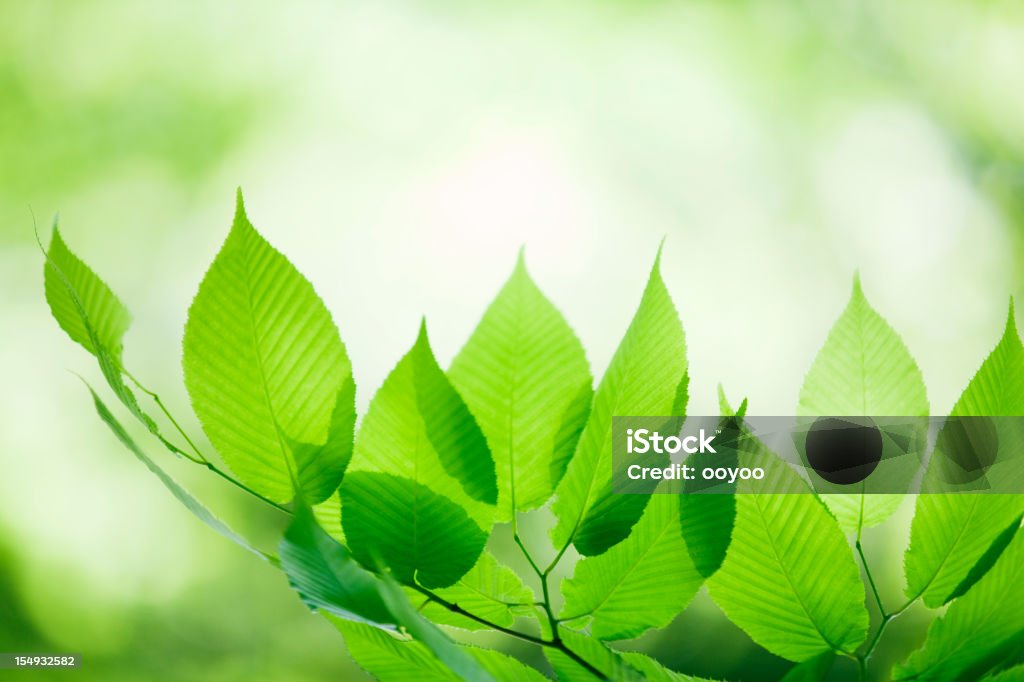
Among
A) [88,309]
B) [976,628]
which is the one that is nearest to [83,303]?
[88,309]

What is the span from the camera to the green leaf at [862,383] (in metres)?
0.11

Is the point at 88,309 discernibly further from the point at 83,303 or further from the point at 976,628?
the point at 976,628

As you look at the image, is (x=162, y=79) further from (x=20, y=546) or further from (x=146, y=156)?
(x=20, y=546)

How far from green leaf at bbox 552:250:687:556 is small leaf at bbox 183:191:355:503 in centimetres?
3

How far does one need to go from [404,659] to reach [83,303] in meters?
0.05

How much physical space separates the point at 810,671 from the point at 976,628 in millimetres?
22

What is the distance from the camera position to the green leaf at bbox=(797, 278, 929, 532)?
0.11m

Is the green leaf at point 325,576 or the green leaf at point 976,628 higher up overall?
the green leaf at point 976,628

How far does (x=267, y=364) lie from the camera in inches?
3.2

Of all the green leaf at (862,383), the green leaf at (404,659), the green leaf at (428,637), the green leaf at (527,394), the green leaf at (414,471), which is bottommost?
the green leaf at (404,659)

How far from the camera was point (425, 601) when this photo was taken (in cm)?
9

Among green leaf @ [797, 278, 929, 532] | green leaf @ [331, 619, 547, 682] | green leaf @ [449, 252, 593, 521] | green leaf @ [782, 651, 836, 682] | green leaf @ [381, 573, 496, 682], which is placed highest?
green leaf @ [797, 278, 929, 532]

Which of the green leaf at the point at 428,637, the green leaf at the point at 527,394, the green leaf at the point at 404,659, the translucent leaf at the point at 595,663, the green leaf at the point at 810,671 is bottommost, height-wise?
the green leaf at the point at 404,659

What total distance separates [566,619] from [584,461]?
2 cm
